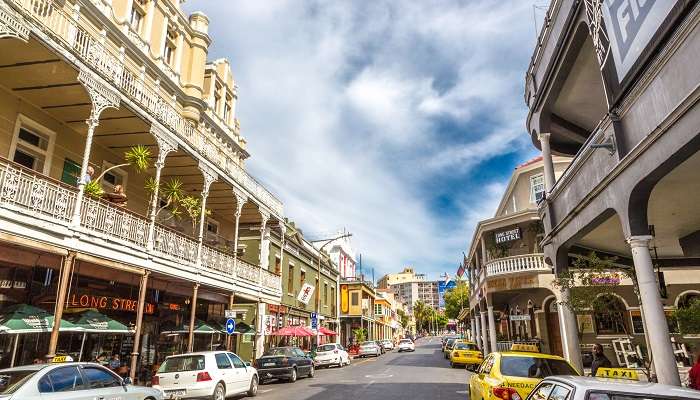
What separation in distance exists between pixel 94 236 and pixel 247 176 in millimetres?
9707

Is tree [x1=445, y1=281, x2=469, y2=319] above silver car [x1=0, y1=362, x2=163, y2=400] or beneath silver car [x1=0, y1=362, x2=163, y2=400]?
above

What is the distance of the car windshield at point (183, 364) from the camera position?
12211 mm

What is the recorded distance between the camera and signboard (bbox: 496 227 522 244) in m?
24.6

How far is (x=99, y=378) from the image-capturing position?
8.47m

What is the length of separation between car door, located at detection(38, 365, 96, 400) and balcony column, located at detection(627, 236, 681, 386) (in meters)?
9.49

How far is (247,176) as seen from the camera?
21484 millimetres

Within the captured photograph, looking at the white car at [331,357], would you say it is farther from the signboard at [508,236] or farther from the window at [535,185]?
the window at [535,185]

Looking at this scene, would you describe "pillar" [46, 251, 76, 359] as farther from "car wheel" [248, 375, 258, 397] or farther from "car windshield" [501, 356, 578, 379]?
"car windshield" [501, 356, 578, 379]

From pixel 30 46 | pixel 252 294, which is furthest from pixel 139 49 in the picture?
pixel 252 294

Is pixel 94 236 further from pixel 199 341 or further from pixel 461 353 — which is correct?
pixel 461 353

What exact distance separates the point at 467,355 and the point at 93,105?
842 inches

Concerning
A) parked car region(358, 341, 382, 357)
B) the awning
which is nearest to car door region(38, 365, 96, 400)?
the awning

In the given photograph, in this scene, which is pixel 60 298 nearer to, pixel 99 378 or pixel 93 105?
pixel 99 378

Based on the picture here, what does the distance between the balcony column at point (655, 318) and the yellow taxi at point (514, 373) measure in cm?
176
